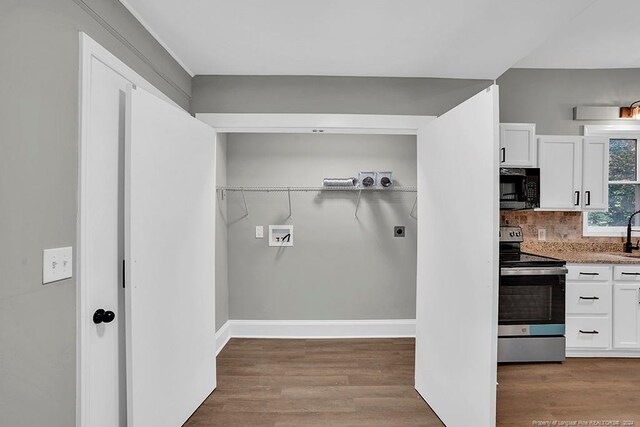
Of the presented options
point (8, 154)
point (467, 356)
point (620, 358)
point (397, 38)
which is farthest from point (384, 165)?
point (8, 154)

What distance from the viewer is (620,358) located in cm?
298

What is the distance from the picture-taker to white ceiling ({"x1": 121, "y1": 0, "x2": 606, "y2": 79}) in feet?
6.23

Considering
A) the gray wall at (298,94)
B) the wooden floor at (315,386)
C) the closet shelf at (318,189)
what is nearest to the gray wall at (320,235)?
the closet shelf at (318,189)

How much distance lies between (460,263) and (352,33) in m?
1.62

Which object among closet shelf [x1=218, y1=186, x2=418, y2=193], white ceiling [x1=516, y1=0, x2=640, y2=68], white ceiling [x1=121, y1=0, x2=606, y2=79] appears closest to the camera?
white ceiling [x1=121, y1=0, x2=606, y2=79]

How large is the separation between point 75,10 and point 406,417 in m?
2.88

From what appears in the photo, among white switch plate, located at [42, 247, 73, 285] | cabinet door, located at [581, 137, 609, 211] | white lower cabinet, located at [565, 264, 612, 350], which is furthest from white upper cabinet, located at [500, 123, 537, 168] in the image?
white switch plate, located at [42, 247, 73, 285]

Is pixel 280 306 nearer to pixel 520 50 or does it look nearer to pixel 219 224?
pixel 219 224

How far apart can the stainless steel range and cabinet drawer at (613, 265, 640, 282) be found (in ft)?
1.70

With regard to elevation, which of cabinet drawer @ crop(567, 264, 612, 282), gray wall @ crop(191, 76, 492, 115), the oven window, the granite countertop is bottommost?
the oven window

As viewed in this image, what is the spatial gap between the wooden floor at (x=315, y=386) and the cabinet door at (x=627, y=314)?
5.99ft

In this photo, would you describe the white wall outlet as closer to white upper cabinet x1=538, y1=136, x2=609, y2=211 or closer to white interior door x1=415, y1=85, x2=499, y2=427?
white upper cabinet x1=538, y1=136, x2=609, y2=211

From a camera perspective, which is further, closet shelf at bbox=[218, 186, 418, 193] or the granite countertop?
closet shelf at bbox=[218, 186, 418, 193]

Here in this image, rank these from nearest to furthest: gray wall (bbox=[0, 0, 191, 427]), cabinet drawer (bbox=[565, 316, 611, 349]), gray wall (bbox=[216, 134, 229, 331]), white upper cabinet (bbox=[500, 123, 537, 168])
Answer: gray wall (bbox=[0, 0, 191, 427]) < cabinet drawer (bbox=[565, 316, 611, 349]) < white upper cabinet (bbox=[500, 123, 537, 168]) < gray wall (bbox=[216, 134, 229, 331])
